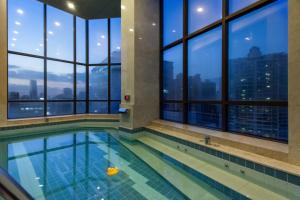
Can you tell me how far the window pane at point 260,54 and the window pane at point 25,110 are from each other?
6.12 m

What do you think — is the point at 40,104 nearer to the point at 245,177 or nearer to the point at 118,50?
the point at 118,50

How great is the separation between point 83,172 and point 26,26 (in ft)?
19.2

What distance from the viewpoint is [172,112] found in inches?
192

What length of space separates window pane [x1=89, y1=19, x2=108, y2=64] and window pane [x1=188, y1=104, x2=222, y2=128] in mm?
4636

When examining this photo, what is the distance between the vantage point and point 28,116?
5770 mm

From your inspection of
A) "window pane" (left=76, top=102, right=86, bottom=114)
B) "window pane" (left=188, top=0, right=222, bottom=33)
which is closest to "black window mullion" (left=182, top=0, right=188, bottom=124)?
"window pane" (left=188, top=0, right=222, bottom=33)

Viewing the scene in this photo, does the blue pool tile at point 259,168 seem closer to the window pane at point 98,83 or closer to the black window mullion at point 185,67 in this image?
the black window mullion at point 185,67

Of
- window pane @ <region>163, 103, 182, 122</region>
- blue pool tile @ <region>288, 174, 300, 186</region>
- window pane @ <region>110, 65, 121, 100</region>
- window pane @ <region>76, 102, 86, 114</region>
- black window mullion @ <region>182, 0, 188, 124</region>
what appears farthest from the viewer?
window pane @ <region>110, 65, 121, 100</region>

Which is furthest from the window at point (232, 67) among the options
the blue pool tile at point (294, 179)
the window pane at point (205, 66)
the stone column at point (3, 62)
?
the stone column at point (3, 62)

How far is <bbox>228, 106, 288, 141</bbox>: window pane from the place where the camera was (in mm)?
2590

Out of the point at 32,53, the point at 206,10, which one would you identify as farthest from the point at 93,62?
the point at 206,10

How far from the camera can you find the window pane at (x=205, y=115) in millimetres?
3589

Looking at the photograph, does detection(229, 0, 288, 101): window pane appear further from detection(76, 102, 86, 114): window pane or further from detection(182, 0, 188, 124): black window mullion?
detection(76, 102, 86, 114): window pane

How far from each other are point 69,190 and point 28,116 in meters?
4.79
